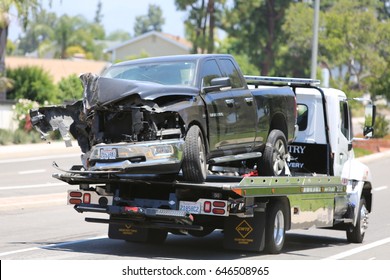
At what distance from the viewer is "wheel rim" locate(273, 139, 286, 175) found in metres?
14.5

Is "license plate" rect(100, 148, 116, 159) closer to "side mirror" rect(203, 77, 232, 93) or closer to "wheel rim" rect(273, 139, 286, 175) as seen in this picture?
"side mirror" rect(203, 77, 232, 93)

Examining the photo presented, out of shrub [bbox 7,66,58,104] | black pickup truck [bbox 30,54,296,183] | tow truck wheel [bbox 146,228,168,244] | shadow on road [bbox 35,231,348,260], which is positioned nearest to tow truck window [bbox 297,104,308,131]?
black pickup truck [bbox 30,54,296,183]

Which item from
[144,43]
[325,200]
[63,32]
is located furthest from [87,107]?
[63,32]

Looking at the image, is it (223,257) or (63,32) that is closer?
(223,257)

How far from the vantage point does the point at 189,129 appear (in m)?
12.3

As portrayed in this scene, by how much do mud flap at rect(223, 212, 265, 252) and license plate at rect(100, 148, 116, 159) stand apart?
1.96 m

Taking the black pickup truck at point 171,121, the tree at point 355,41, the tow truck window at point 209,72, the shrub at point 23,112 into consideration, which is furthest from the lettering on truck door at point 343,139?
the tree at point 355,41

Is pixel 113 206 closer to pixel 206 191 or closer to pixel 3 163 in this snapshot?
pixel 206 191

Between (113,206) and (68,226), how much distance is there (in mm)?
4845

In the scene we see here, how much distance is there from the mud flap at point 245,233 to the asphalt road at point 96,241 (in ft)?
0.55

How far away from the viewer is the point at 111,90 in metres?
12.2

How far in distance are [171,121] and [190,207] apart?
110cm

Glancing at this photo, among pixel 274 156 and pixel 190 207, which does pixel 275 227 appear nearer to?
pixel 274 156

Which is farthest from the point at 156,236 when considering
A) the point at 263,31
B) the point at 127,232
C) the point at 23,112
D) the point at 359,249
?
the point at 263,31
